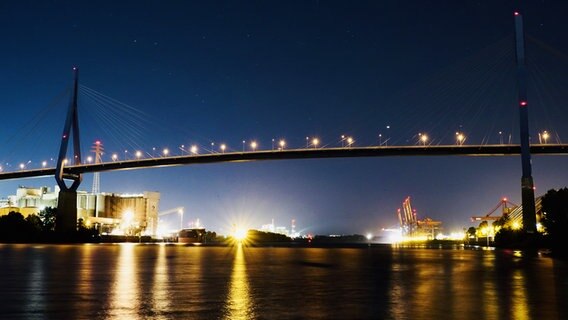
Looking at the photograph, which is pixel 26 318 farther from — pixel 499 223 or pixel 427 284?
pixel 499 223

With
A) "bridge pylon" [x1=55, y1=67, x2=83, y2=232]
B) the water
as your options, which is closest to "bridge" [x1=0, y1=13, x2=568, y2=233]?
"bridge pylon" [x1=55, y1=67, x2=83, y2=232]

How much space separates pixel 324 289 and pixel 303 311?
513 centimetres

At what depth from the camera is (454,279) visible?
74.7 ft

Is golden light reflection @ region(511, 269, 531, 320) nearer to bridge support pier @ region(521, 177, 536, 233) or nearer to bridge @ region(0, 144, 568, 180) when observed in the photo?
bridge support pier @ region(521, 177, 536, 233)

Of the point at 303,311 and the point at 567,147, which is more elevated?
the point at 567,147

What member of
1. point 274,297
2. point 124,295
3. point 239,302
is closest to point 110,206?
point 124,295

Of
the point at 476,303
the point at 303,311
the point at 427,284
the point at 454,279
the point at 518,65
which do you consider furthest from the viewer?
the point at 518,65

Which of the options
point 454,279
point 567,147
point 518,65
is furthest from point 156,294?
point 567,147

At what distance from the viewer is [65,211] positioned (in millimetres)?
77250

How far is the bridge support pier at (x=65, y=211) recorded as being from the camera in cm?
7706

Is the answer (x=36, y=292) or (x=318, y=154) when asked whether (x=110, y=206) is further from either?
(x=36, y=292)

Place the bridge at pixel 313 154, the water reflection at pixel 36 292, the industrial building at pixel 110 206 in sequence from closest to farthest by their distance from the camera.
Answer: the water reflection at pixel 36 292 < the bridge at pixel 313 154 < the industrial building at pixel 110 206

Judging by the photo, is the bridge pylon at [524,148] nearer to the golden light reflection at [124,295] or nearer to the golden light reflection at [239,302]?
the golden light reflection at [239,302]

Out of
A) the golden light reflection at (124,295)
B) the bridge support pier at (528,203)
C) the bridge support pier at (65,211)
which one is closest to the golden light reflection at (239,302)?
the golden light reflection at (124,295)
